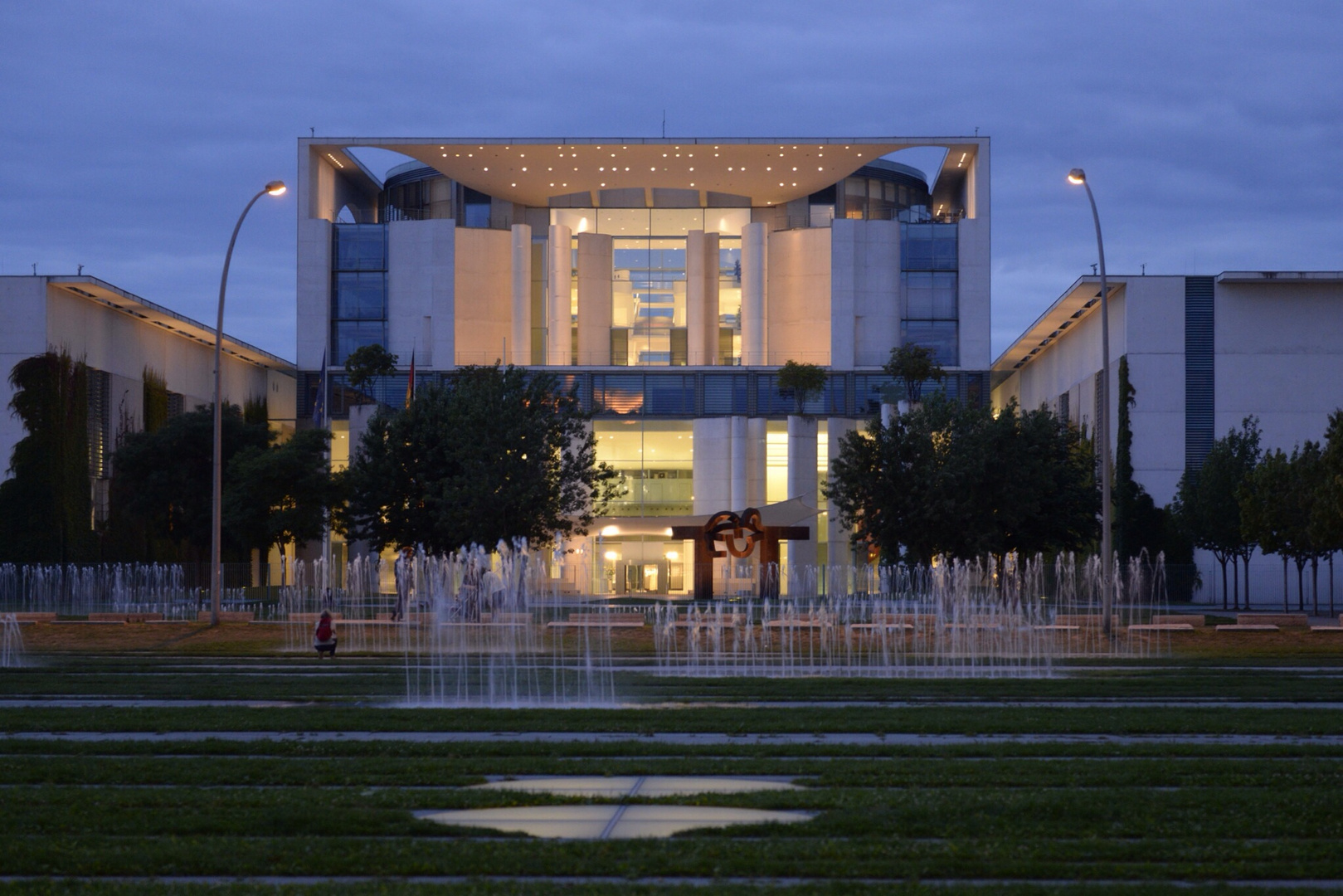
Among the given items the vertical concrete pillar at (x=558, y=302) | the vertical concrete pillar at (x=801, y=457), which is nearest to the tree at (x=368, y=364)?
the vertical concrete pillar at (x=558, y=302)

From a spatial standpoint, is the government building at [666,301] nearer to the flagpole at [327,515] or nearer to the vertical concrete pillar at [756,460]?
the vertical concrete pillar at [756,460]

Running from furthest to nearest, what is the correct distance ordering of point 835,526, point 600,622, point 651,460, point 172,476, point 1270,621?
point 651,460
point 835,526
point 172,476
point 1270,621
point 600,622

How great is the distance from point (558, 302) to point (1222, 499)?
40.9m

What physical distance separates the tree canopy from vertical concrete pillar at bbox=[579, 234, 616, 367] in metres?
36.3

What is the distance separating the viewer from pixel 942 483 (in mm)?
44438

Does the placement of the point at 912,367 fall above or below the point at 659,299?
below

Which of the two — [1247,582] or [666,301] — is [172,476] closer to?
[666,301]

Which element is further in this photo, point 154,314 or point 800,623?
point 154,314

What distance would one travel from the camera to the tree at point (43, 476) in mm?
57719

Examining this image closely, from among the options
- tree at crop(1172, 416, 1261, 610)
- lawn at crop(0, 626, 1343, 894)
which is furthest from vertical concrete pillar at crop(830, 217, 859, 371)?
lawn at crop(0, 626, 1343, 894)

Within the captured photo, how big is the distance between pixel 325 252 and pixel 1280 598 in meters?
52.4

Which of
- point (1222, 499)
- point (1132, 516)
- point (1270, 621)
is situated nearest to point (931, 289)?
point (1132, 516)

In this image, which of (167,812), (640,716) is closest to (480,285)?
(640,716)

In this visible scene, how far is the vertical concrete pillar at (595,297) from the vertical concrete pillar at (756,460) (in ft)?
33.4
